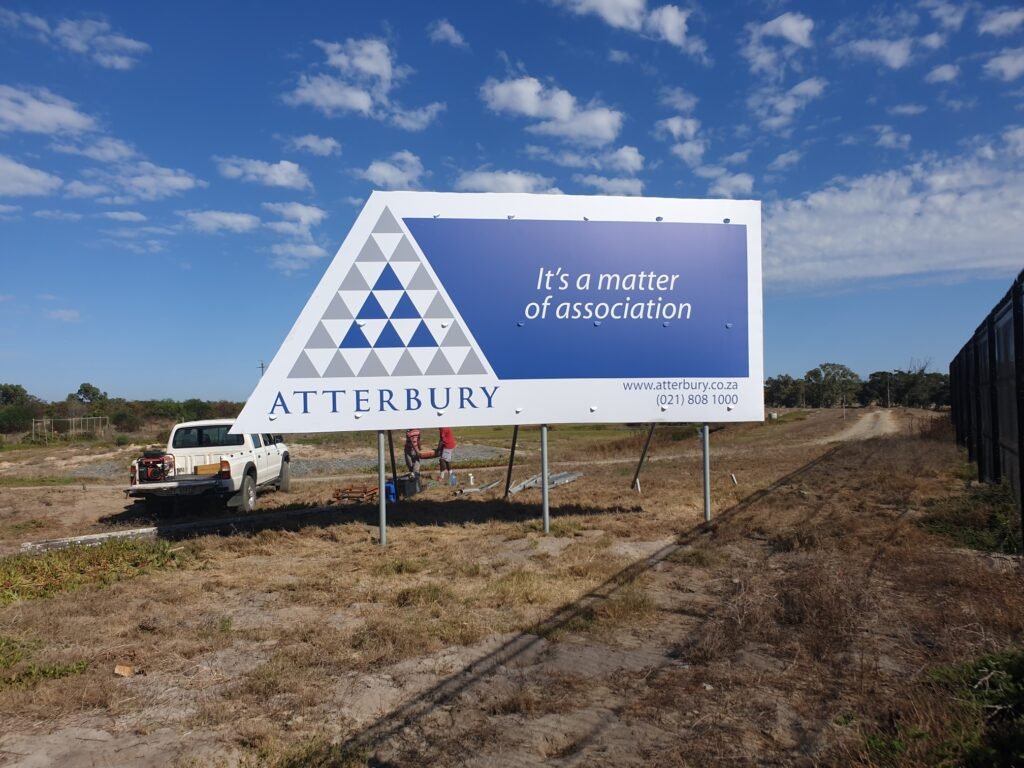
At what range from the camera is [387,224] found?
10773 millimetres

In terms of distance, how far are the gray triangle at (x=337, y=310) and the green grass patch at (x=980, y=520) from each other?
8.80 meters

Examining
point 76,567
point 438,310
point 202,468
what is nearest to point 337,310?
point 438,310

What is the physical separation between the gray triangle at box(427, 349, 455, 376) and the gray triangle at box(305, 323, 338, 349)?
153cm

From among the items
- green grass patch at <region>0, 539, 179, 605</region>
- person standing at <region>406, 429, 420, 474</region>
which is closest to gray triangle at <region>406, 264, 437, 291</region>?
green grass patch at <region>0, 539, 179, 605</region>

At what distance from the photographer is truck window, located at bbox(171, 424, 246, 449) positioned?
1448 cm

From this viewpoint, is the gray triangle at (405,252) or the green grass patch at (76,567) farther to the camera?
the gray triangle at (405,252)

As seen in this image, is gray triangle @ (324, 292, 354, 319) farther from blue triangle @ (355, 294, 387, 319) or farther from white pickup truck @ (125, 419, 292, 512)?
white pickup truck @ (125, 419, 292, 512)

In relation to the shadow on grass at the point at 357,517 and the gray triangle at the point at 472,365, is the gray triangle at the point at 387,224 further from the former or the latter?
the shadow on grass at the point at 357,517

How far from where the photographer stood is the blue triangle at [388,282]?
10.7 m

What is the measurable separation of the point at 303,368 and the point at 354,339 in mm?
869

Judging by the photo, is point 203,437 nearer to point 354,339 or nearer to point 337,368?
point 337,368

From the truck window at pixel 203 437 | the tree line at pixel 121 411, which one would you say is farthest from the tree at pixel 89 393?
the truck window at pixel 203 437

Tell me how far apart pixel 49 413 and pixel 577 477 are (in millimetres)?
61536

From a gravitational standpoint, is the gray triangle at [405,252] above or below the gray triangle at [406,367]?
above
